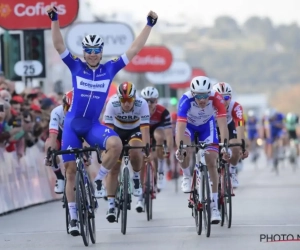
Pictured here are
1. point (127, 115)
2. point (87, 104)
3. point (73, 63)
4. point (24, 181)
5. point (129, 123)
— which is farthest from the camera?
point (24, 181)

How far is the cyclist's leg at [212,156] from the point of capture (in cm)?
1425

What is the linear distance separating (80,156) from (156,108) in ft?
20.1

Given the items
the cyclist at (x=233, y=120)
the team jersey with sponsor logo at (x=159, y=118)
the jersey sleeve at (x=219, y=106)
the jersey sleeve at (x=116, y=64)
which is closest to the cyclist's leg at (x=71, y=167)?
the jersey sleeve at (x=116, y=64)

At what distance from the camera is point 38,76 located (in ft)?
75.9

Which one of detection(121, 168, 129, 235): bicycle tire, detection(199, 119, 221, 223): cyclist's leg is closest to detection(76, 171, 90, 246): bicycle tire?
detection(121, 168, 129, 235): bicycle tire

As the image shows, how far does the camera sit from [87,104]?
43.6 feet

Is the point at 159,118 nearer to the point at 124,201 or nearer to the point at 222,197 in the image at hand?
the point at 222,197

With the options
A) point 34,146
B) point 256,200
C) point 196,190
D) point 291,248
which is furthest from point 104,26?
point 291,248

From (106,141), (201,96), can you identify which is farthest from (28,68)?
(106,141)

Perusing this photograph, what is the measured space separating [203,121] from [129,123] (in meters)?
1.45

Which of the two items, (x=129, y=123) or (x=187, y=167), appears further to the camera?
(x=129, y=123)

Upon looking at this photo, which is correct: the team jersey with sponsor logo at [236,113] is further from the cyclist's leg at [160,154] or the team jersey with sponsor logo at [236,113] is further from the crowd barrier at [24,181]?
the crowd barrier at [24,181]

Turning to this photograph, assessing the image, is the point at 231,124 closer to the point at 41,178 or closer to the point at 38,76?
the point at 41,178

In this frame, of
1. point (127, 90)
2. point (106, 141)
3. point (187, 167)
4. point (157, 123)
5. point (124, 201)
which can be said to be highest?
point (127, 90)
